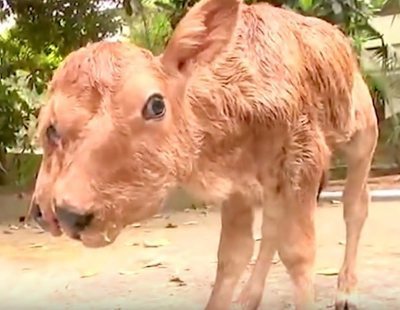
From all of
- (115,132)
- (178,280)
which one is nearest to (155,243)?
(178,280)

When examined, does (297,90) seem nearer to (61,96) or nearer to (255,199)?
(255,199)

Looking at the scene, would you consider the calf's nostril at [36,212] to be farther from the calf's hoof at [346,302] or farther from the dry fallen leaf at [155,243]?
the dry fallen leaf at [155,243]

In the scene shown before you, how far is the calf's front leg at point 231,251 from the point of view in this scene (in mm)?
2225

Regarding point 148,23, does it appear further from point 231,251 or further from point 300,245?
point 300,245

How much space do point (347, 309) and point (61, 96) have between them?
129 centimetres

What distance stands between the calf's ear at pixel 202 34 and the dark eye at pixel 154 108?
0.29 feet

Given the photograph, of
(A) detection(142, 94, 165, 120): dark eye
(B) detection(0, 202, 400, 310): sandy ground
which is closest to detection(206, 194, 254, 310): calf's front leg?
(B) detection(0, 202, 400, 310): sandy ground

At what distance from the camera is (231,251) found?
2.23 metres

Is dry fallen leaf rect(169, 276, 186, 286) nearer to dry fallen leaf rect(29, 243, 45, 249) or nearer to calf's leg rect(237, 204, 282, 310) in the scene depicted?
calf's leg rect(237, 204, 282, 310)

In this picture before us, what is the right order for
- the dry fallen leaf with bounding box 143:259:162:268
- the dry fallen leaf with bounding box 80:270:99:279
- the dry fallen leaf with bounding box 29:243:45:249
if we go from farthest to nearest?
the dry fallen leaf with bounding box 29:243:45:249
the dry fallen leaf with bounding box 143:259:162:268
the dry fallen leaf with bounding box 80:270:99:279

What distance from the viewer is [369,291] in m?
2.73

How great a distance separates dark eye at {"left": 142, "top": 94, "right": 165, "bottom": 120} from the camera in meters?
1.55

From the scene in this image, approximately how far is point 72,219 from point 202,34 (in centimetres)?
43

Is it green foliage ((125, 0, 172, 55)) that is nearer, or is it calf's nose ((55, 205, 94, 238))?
calf's nose ((55, 205, 94, 238))
